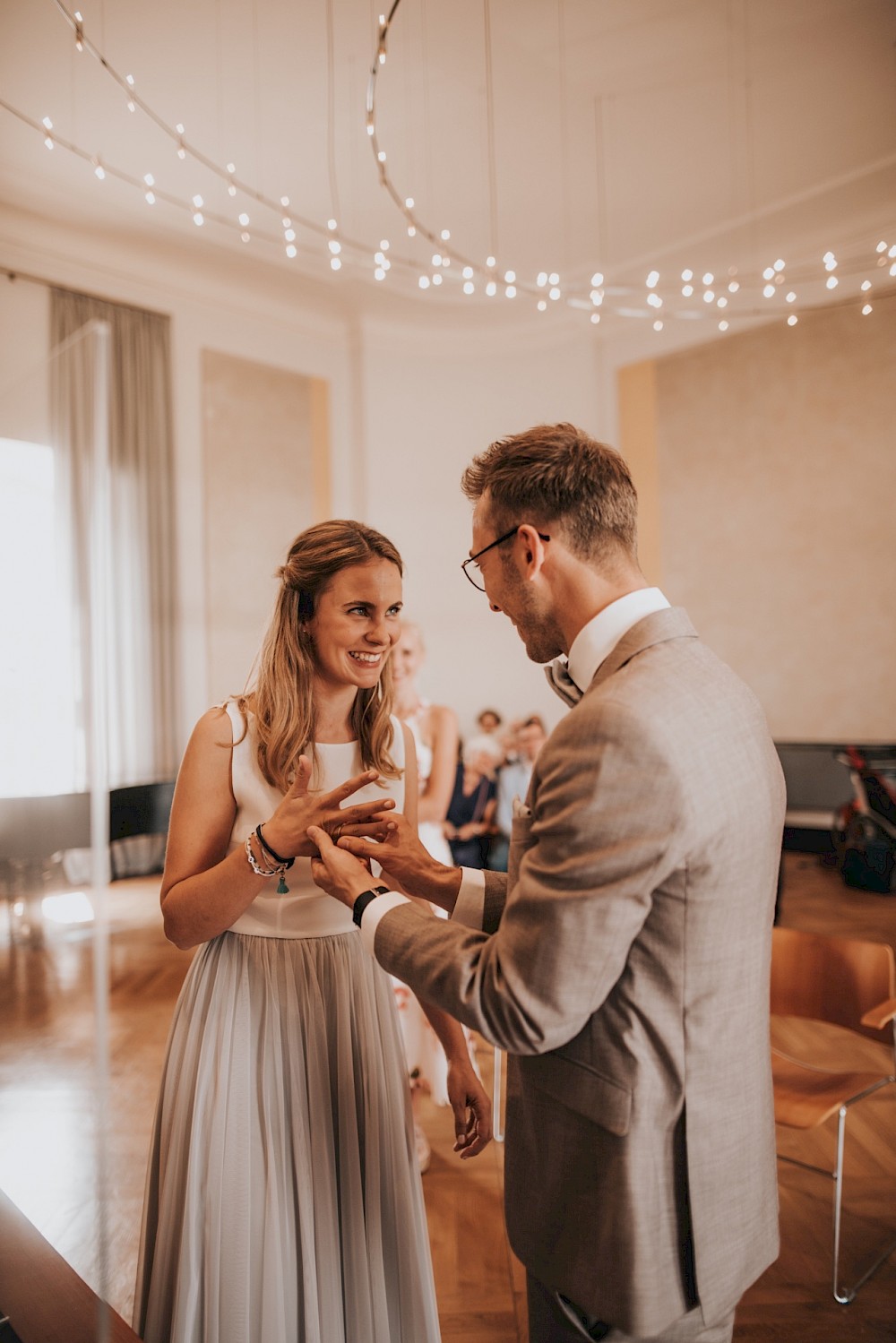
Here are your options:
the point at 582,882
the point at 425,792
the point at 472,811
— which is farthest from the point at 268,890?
the point at 472,811

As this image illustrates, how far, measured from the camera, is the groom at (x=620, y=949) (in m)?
1.13

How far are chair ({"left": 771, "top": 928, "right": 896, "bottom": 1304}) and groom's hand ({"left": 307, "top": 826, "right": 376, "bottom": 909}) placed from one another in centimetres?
186

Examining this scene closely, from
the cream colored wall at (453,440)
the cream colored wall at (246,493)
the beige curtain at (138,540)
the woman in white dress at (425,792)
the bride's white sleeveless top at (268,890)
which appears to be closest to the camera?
the bride's white sleeveless top at (268,890)

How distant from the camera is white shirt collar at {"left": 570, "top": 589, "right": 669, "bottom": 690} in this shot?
136 cm

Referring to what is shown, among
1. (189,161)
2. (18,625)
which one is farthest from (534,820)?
(189,161)

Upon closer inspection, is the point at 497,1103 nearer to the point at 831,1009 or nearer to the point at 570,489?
the point at 831,1009

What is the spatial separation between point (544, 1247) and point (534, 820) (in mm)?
666

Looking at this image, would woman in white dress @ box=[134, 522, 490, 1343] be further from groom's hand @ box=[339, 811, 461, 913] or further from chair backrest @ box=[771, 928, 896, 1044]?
chair backrest @ box=[771, 928, 896, 1044]

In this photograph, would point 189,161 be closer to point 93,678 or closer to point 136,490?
point 136,490

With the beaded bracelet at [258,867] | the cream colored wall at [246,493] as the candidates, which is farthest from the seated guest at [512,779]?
the beaded bracelet at [258,867]

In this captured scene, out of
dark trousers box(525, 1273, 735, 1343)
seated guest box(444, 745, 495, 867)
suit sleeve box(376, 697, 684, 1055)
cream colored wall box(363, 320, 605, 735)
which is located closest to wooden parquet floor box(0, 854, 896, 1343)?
dark trousers box(525, 1273, 735, 1343)

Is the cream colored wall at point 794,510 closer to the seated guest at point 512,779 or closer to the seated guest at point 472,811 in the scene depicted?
the seated guest at point 512,779

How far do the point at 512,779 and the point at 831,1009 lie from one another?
4888 mm

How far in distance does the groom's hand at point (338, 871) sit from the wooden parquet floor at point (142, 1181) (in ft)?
1.94
